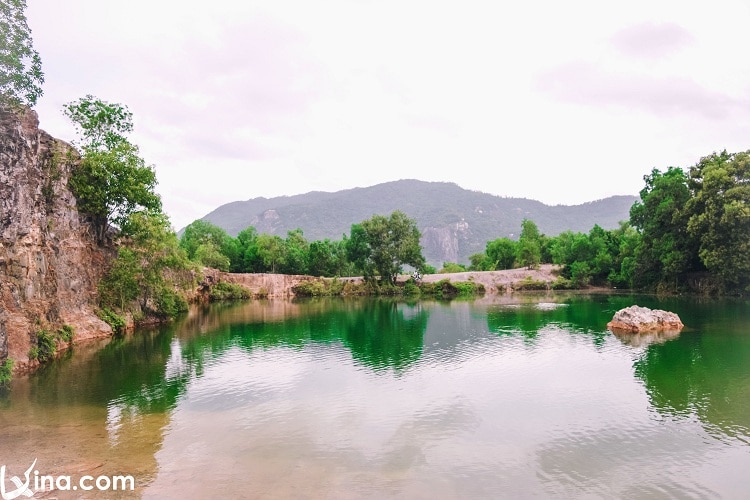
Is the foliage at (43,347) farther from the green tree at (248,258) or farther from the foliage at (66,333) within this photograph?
the green tree at (248,258)

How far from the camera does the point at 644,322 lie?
35.1 m

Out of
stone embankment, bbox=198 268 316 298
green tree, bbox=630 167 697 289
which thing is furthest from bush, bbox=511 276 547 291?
stone embankment, bbox=198 268 316 298

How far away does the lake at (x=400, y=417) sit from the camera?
12797 mm

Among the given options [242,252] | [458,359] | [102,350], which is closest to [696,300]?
[458,359]

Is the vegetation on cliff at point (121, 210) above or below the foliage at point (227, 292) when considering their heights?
above

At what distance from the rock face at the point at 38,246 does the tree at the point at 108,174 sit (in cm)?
111

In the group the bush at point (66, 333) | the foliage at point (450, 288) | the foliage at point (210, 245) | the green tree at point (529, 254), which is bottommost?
the foliage at point (450, 288)

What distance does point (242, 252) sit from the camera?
102 m

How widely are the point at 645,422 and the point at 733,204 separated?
43.6 meters

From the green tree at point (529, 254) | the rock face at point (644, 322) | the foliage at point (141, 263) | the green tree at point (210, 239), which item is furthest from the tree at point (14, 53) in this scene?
the green tree at point (529, 254)

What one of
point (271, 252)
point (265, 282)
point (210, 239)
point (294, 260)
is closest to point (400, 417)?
point (265, 282)

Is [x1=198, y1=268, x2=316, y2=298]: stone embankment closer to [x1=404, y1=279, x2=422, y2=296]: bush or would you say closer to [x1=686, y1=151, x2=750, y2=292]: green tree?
[x1=404, y1=279, x2=422, y2=296]: bush

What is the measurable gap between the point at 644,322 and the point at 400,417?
2466cm

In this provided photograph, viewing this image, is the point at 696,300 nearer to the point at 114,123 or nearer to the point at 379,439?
the point at 379,439
